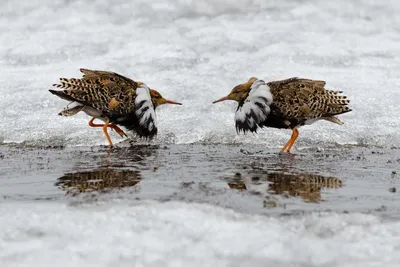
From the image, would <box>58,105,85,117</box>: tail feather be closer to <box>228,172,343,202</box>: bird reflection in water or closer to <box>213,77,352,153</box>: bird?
<box>213,77,352,153</box>: bird

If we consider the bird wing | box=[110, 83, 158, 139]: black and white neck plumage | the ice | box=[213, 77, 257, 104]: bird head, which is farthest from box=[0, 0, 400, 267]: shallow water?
box=[213, 77, 257, 104]: bird head

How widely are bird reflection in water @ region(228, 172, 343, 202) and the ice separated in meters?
0.76

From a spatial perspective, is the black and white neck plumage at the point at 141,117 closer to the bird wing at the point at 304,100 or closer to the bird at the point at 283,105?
the bird at the point at 283,105

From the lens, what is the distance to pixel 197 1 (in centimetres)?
1703

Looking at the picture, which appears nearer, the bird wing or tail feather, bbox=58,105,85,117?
the bird wing

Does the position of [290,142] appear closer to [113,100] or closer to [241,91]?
[241,91]

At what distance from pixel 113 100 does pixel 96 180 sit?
301cm

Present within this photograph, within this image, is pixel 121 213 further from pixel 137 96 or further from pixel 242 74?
pixel 242 74

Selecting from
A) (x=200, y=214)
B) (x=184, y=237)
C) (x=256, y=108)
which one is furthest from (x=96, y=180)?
(x=256, y=108)

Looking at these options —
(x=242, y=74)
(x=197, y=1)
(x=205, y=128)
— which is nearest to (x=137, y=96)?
(x=205, y=128)

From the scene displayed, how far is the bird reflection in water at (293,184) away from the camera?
5.55 meters

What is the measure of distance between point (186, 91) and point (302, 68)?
3.25m

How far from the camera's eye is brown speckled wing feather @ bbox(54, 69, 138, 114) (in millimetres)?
9008

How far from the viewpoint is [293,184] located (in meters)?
5.96
